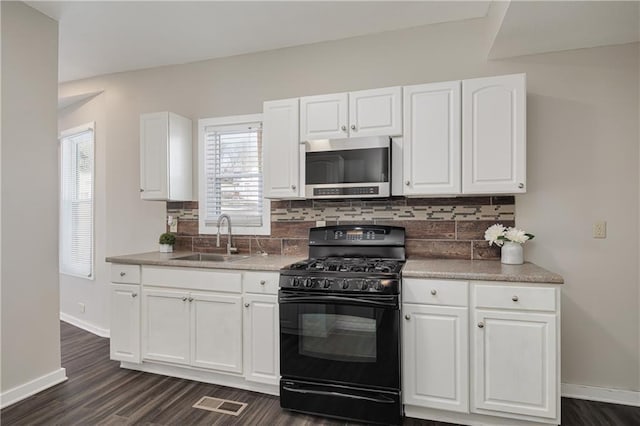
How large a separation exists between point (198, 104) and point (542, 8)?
2.84 m

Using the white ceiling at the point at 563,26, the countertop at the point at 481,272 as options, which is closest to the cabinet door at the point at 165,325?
the countertop at the point at 481,272

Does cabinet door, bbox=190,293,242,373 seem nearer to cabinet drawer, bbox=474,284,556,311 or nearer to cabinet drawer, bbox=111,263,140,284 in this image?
cabinet drawer, bbox=111,263,140,284

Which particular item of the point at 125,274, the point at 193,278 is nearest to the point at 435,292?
the point at 193,278

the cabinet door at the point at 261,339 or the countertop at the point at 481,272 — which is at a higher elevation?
the countertop at the point at 481,272

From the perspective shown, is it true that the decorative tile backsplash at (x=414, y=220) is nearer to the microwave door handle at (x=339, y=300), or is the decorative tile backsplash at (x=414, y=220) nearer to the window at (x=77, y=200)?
the microwave door handle at (x=339, y=300)

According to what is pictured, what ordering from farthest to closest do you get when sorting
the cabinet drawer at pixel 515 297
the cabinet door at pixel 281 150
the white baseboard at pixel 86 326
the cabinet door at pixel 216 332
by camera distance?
the white baseboard at pixel 86 326 < the cabinet door at pixel 281 150 < the cabinet door at pixel 216 332 < the cabinet drawer at pixel 515 297

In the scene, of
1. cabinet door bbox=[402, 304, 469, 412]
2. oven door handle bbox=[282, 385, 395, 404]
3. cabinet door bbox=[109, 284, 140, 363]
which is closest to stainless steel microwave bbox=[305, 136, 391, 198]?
cabinet door bbox=[402, 304, 469, 412]

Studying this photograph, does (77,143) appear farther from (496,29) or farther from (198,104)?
(496,29)

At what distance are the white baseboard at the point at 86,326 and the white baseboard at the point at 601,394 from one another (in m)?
4.15

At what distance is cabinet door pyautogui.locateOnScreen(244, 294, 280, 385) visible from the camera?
8.16ft

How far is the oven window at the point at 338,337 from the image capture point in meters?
2.22

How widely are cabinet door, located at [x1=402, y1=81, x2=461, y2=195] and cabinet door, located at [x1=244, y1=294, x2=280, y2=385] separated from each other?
1.25 metres

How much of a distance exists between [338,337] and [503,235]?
130cm

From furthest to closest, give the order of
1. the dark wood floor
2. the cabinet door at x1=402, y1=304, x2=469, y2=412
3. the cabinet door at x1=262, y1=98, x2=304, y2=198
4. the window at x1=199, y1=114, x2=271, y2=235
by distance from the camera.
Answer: the window at x1=199, y1=114, x2=271, y2=235 < the cabinet door at x1=262, y1=98, x2=304, y2=198 < the dark wood floor < the cabinet door at x1=402, y1=304, x2=469, y2=412
